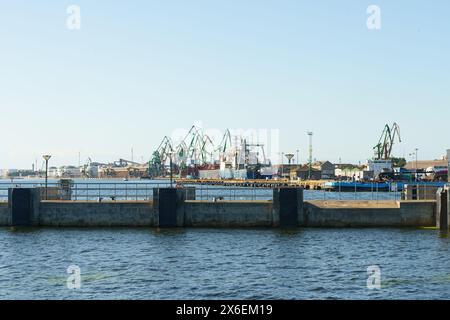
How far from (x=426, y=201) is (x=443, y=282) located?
2460cm

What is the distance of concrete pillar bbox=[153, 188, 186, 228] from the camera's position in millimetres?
55250

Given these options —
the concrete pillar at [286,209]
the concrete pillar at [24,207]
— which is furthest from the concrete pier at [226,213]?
the concrete pillar at [24,207]

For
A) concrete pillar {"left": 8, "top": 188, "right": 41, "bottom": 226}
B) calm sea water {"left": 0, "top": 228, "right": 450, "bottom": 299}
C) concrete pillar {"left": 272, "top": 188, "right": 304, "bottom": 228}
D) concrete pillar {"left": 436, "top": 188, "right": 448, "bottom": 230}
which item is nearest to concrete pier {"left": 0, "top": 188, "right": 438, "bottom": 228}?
concrete pillar {"left": 272, "top": 188, "right": 304, "bottom": 228}

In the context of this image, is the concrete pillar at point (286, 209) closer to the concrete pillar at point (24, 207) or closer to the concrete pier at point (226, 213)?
the concrete pier at point (226, 213)

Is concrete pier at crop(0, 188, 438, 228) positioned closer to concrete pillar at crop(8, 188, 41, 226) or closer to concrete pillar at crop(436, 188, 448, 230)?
concrete pillar at crop(8, 188, 41, 226)

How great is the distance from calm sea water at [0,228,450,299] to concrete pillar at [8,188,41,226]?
161cm

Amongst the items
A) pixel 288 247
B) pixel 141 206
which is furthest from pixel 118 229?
pixel 288 247

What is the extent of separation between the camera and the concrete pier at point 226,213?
5534 centimetres

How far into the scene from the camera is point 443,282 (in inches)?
1282

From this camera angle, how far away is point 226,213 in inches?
2229
